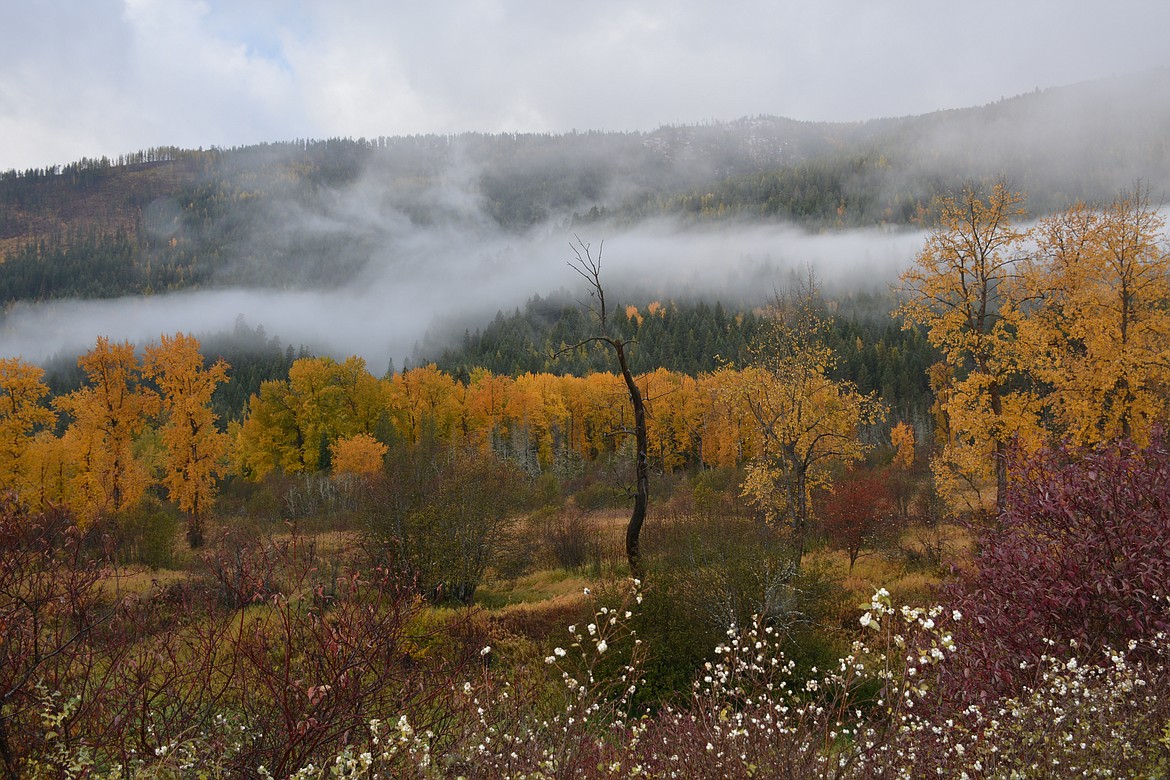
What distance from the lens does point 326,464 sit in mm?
49156

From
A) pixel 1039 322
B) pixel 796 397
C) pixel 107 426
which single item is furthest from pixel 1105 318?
pixel 107 426

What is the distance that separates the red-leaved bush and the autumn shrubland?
1.3 inches

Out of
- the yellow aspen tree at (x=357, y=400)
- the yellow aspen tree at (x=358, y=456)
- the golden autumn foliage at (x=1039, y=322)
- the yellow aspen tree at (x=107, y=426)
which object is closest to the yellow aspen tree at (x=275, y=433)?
the yellow aspen tree at (x=357, y=400)

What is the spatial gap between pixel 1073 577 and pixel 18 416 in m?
35.3

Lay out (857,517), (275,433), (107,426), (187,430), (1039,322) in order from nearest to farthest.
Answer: (1039,322)
(857,517)
(107,426)
(187,430)
(275,433)

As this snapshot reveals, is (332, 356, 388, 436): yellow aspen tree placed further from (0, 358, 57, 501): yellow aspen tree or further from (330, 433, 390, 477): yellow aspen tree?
(0, 358, 57, 501): yellow aspen tree

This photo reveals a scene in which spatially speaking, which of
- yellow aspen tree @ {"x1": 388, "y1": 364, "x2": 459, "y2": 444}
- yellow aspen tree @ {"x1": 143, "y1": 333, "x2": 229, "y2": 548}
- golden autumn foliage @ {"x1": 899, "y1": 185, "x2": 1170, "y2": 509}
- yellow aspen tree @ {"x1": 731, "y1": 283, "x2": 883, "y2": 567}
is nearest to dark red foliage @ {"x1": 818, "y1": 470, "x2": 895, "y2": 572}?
yellow aspen tree @ {"x1": 731, "y1": 283, "x2": 883, "y2": 567}

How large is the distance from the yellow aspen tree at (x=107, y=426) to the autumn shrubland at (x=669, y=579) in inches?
6.7

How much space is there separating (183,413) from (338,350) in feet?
523

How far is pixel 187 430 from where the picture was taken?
29.6 meters

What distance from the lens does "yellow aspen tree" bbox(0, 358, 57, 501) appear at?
2566cm

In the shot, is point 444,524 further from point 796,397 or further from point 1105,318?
point 1105,318

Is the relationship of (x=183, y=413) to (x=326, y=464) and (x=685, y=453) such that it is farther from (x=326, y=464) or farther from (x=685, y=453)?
(x=685, y=453)

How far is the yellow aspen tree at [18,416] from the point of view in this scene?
25.7 m
